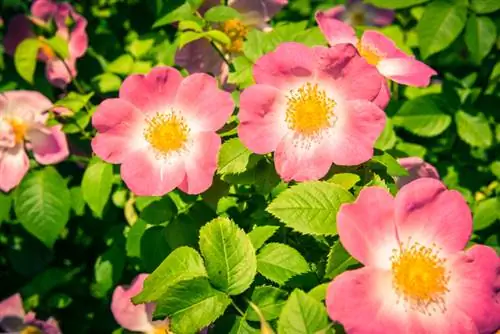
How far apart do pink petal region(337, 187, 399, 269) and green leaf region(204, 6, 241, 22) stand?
0.65 m

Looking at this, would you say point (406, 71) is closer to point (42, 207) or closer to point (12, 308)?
point (42, 207)

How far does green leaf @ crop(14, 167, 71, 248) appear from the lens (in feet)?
5.21

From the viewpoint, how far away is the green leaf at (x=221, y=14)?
1.37 meters

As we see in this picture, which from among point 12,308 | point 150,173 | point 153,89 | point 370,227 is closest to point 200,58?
point 153,89

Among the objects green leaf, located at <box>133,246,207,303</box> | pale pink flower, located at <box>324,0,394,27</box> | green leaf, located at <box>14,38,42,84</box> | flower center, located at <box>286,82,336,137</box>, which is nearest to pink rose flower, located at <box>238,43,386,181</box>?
flower center, located at <box>286,82,336,137</box>

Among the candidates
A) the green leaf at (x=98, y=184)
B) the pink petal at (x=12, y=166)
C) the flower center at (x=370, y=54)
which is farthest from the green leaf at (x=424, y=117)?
the pink petal at (x=12, y=166)

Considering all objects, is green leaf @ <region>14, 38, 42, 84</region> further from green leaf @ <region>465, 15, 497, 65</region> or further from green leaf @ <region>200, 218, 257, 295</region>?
green leaf @ <region>465, 15, 497, 65</region>

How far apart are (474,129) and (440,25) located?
0.31 metres

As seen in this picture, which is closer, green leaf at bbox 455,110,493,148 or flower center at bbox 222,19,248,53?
flower center at bbox 222,19,248,53

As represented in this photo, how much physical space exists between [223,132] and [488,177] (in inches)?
38.1

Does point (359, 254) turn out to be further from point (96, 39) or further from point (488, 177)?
point (96, 39)

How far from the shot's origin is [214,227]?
98cm

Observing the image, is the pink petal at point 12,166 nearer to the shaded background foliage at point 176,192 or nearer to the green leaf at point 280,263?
the shaded background foliage at point 176,192

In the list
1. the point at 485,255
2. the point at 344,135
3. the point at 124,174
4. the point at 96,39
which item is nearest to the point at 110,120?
the point at 124,174
